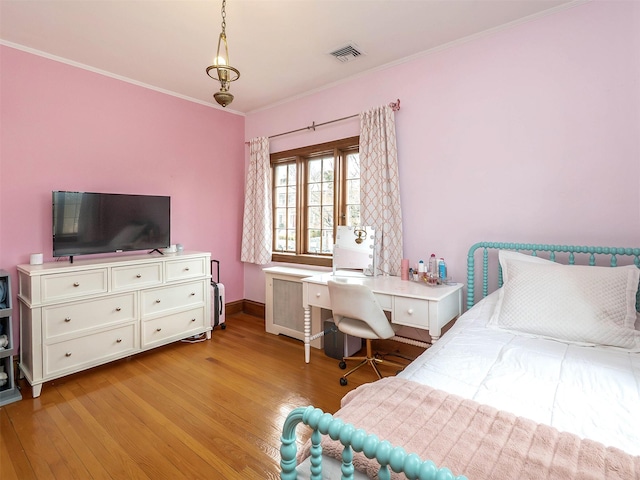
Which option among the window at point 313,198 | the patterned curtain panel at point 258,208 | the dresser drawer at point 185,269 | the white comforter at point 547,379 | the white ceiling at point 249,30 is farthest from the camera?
the patterned curtain panel at point 258,208

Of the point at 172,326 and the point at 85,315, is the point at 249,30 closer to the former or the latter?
the point at 85,315

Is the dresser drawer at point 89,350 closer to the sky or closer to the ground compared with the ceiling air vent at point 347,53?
closer to the ground

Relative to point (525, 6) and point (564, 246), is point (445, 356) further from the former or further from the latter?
point (525, 6)

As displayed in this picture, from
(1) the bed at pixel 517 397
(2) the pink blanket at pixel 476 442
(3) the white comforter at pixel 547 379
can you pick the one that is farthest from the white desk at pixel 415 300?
(2) the pink blanket at pixel 476 442

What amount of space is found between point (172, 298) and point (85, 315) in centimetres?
72

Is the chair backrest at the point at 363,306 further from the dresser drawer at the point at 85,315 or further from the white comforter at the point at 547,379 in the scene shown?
the dresser drawer at the point at 85,315

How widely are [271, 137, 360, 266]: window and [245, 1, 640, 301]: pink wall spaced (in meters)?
0.60

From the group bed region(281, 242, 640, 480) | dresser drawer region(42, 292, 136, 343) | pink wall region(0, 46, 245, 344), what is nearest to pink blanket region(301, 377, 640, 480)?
bed region(281, 242, 640, 480)

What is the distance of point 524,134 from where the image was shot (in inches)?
94.3

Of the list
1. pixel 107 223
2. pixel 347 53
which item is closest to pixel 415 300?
pixel 347 53

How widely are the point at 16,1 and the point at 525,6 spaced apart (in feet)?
11.1

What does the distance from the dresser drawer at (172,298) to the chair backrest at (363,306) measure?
1660 mm

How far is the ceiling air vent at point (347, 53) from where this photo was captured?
2.73m

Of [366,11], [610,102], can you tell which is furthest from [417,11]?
[610,102]
